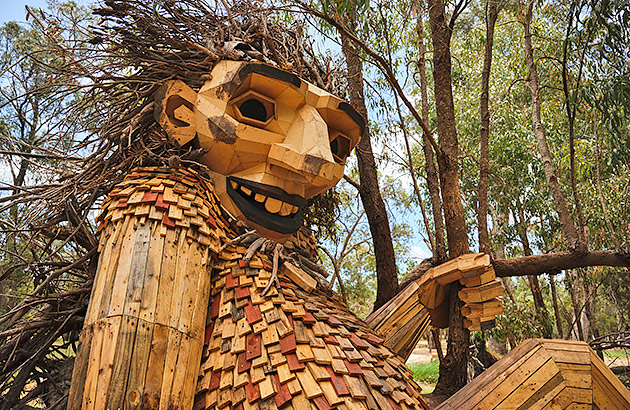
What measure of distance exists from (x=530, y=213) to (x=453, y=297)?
6.56 meters

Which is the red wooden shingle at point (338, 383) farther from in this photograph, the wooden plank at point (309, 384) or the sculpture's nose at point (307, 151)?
the sculpture's nose at point (307, 151)

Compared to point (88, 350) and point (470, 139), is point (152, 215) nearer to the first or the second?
point (88, 350)

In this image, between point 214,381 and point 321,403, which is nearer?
point 321,403

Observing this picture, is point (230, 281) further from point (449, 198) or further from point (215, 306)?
point (449, 198)

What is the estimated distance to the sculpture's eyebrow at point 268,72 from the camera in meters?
2.20

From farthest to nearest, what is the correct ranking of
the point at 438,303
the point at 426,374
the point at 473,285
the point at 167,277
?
the point at 426,374
the point at 438,303
the point at 473,285
the point at 167,277

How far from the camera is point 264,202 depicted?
229 cm

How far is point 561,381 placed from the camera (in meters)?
1.87

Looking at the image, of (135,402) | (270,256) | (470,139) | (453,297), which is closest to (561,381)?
(453,297)

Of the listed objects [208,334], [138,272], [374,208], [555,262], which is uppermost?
[374,208]

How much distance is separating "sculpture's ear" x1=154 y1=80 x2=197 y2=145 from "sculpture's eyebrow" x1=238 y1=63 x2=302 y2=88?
0.30m

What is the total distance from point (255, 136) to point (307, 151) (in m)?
0.26

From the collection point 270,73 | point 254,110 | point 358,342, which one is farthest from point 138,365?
point 270,73

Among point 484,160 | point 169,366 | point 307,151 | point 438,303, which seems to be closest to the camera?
point 169,366
